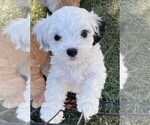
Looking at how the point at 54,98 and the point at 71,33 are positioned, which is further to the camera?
the point at 54,98

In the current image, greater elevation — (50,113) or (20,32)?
(20,32)

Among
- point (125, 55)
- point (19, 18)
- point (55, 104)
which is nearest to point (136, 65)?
point (125, 55)

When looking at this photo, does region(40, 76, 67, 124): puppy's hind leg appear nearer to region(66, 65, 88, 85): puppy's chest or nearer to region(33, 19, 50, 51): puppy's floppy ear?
region(66, 65, 88, 85): puppy's chest

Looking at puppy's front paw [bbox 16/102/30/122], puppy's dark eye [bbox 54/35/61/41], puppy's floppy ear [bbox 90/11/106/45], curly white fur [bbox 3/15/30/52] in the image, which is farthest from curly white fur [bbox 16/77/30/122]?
puppy's floppy ear [bbox 90/11/106/45]

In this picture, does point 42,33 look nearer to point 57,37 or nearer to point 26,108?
point 57,37

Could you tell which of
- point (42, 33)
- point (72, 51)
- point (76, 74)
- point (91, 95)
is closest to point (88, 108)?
point (91, 95)
